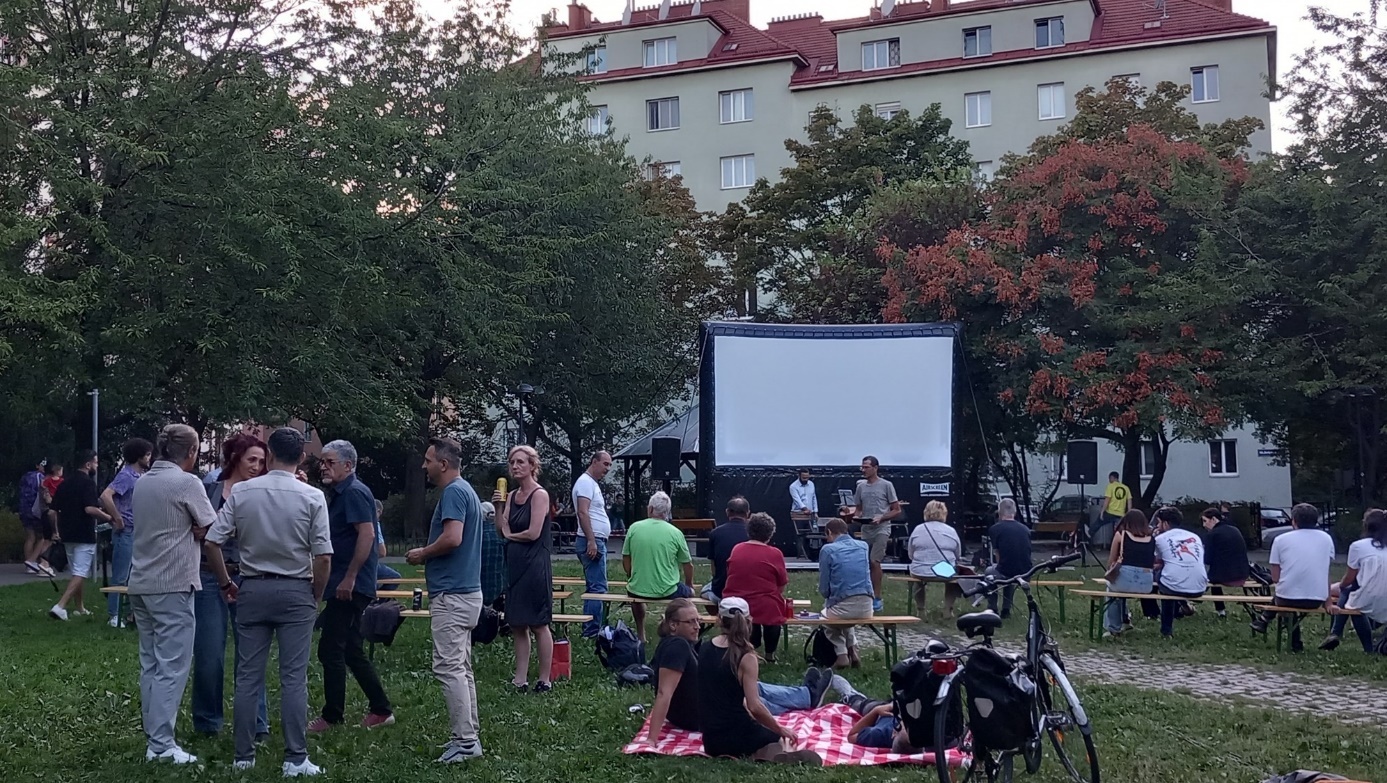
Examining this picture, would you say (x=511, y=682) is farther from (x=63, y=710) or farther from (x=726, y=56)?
(x=726, y=56)

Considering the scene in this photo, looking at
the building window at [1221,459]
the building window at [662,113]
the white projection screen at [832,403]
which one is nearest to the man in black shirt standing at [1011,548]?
the white projection screen at [832,403]

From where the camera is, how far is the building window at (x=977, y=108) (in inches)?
1886

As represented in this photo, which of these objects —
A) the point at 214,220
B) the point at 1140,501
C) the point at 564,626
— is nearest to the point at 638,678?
the point at 564,626

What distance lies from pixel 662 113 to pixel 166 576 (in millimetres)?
46181

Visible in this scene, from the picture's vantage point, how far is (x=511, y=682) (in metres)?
9.50

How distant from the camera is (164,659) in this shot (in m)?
6.83

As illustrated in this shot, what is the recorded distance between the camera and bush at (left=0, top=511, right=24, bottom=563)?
23.9 meters

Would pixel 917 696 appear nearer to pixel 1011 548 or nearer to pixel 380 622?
pixel 380 622

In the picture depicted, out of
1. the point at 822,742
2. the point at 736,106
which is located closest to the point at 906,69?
the point at 736,106

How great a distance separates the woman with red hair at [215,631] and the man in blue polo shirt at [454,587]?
1048mm

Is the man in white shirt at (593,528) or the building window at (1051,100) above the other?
the building window at (1051,100)

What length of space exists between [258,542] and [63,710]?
296 cm

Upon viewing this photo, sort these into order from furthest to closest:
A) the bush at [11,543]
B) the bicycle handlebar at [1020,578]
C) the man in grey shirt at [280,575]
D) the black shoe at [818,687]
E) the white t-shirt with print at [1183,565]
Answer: the bush at [11,543] → the white t-shirt with print at [1183,565] → the black shoe at [818,687] → the man in grey shirt at [280,575] → the bicycle handlebar at [1020,578]

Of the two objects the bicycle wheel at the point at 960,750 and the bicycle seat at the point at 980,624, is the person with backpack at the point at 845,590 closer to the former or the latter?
the bicycle wheel at the point at 960,750
